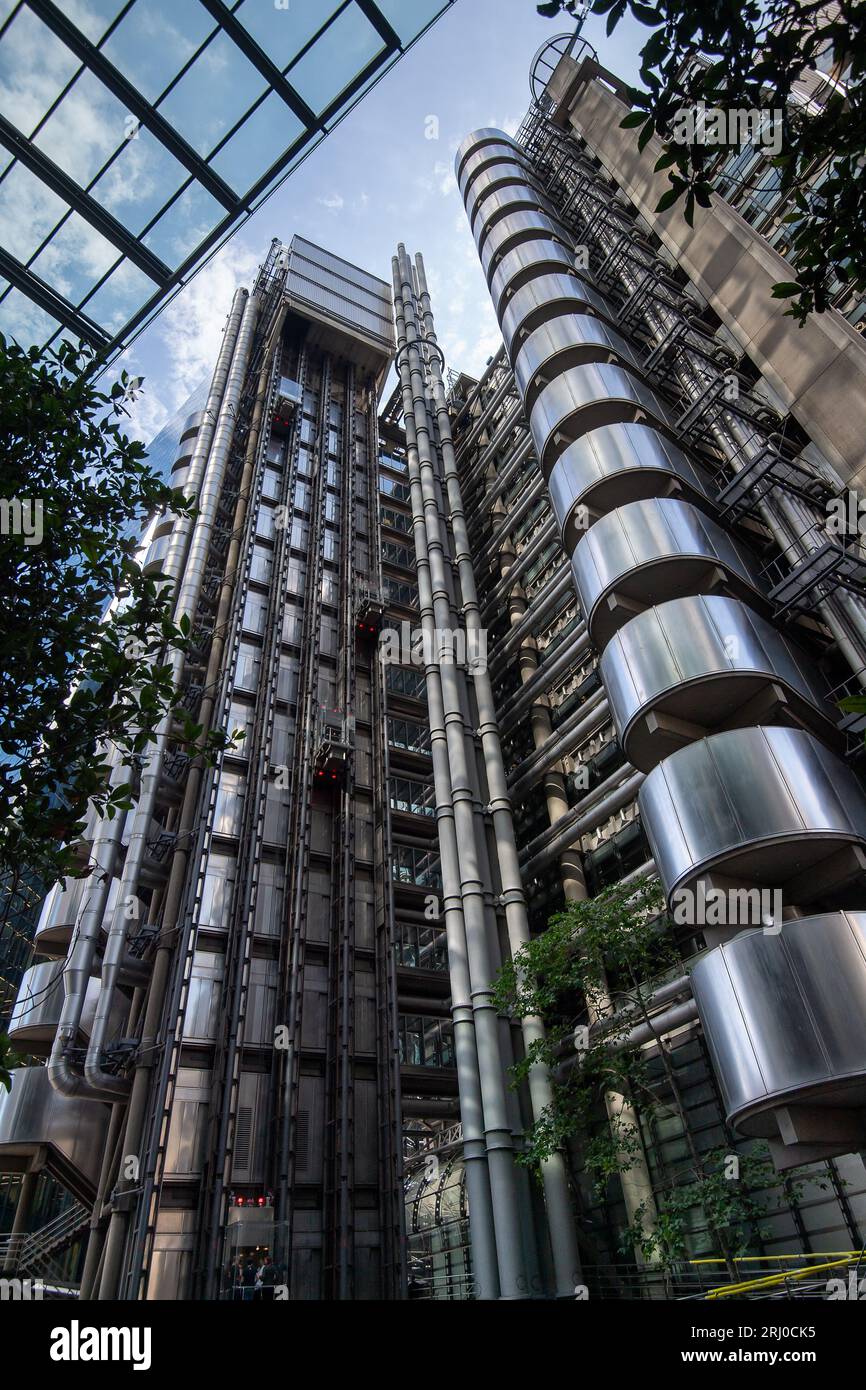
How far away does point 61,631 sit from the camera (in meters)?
8.62

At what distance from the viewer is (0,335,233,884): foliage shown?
8203 millimetres

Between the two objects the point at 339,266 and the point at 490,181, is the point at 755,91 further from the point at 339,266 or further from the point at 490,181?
the point at 339,266

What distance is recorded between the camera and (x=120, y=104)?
9.59 meters

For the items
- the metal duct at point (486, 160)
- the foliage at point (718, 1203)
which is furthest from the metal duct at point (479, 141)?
the foliage at point (718, 1203)

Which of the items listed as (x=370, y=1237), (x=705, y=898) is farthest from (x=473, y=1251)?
(x=705, y=898)

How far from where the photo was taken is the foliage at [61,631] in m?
8.20

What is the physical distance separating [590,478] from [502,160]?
2612cm

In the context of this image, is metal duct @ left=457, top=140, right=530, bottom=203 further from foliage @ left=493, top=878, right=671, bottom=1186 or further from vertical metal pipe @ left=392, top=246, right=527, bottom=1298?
foliage @ left=493, top=878, right=671, bottom=1186

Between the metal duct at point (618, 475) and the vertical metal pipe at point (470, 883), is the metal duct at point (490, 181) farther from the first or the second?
the metal duct at point (618, 475)

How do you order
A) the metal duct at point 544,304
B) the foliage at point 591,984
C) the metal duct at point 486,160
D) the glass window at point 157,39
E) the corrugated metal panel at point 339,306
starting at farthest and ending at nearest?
the corrugated metal panel at point 339,306
the metal duct at point 486,160
the metal duct at point 544,304
the foliage at point 591,984
the glass window at point 157,39

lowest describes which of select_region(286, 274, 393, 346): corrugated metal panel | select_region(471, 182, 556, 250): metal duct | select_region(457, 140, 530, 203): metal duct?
select_region(471, 182, 556, 250): metal duct

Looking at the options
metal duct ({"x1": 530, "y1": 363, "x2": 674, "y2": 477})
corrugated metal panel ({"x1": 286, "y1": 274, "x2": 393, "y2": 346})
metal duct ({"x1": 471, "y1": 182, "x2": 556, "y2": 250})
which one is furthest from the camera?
corrugated metal panel ({"x1": 286, "y1": 274, "x2": 393, "y2": 346})

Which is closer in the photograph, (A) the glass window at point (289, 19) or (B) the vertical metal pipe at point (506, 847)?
(A) the glass window at point (289, 19)

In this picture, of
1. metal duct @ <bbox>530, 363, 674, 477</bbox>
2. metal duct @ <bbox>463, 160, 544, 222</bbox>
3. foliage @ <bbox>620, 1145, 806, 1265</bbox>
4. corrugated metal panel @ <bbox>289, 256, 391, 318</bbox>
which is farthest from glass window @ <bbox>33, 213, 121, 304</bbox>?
corrugated metal panel @ <bbox>289, 256, 391, 318</bbox>
